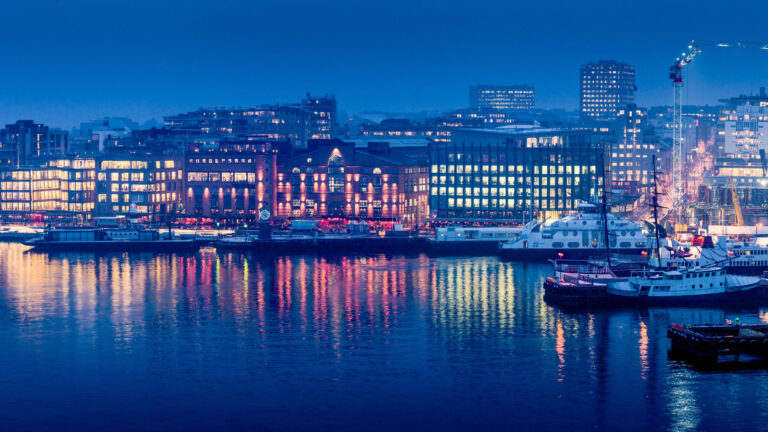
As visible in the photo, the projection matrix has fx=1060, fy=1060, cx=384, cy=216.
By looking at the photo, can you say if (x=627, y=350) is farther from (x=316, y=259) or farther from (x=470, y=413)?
(x=316, y=259)

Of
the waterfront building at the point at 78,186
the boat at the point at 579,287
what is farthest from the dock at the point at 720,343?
the waterfront building at the point at 78,186

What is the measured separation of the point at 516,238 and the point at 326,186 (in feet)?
96.3

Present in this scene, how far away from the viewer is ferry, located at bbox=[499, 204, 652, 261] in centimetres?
7094

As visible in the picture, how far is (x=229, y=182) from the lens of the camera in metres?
100

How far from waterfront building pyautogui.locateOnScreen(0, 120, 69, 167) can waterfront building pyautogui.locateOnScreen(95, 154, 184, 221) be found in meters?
17.3

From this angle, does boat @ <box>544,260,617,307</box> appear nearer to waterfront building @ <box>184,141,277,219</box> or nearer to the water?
the water

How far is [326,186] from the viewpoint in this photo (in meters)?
97.8

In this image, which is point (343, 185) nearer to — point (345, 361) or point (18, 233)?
point (18, 233)

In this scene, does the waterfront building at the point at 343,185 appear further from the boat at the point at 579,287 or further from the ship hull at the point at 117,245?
the boat at the point at 579,287

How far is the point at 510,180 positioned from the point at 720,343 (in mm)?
58316

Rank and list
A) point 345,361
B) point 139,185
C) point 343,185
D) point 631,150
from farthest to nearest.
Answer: point 631,150
point 139,185
point 343,185
point 345,361

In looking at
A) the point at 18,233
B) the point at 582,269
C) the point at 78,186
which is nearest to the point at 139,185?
the point at 78,186

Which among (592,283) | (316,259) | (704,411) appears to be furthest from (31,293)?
(704,411)

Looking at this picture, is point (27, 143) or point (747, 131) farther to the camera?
point (747, 131)
